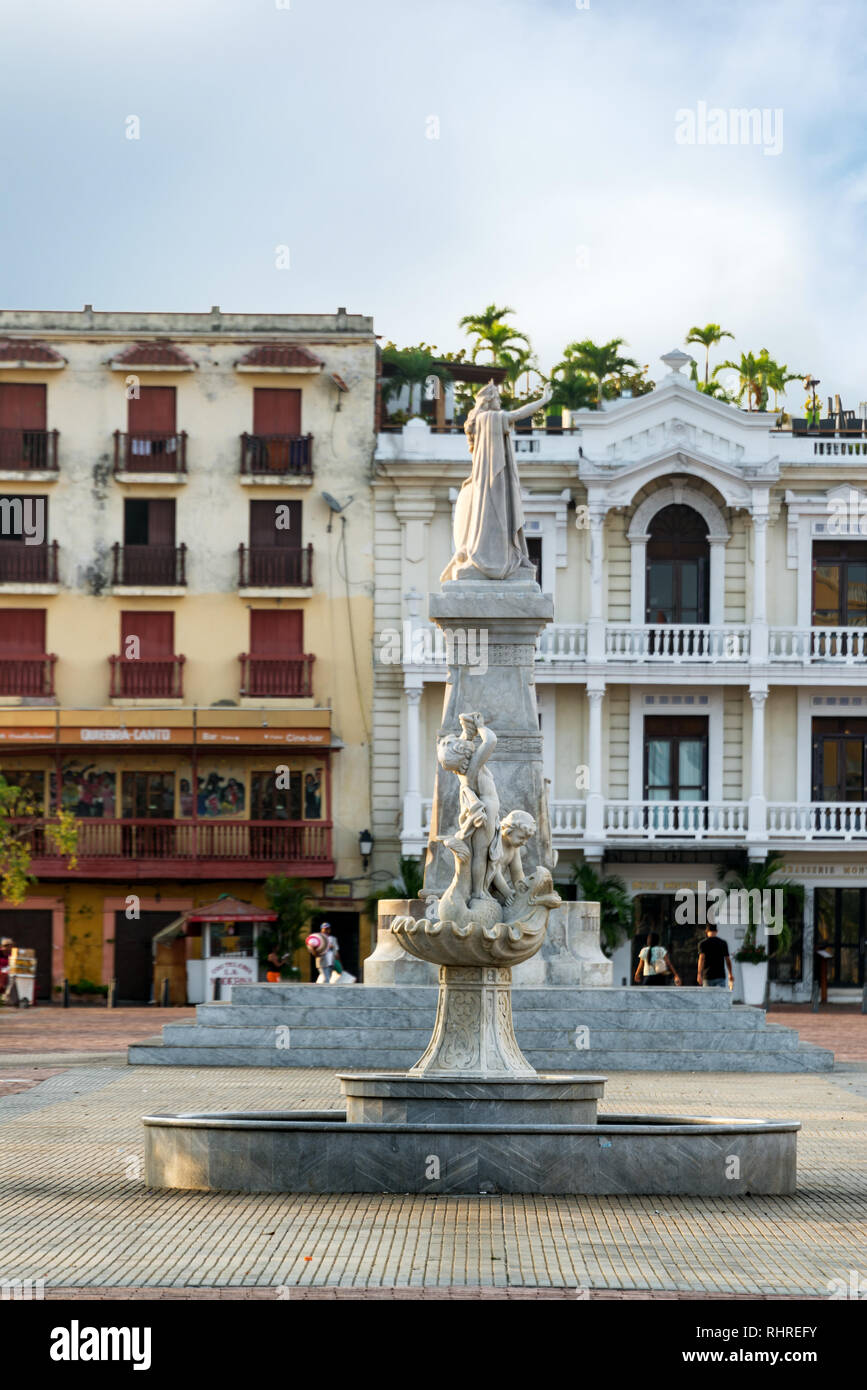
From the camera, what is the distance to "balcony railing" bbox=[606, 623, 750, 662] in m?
42.5

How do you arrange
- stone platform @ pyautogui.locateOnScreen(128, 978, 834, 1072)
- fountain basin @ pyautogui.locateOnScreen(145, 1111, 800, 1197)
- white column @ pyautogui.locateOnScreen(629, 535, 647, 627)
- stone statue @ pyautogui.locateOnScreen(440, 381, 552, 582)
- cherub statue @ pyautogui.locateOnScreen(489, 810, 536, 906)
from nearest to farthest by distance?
fountain basin @ pyautogui.locateOnScreen(145, 1111, 800, 1197)
cherub statue @ pyautogui.locateOnScreen(489, 810, 536, 906)
stone platform @ pyautogui.locateOnScreen(128, 978, 834, 1072)
stone statue @ pyautogui.locateOnScreen(440, 381, 552, 582)
white column @ pyautogui.locateOnScreen(629, 535, 647, 627)

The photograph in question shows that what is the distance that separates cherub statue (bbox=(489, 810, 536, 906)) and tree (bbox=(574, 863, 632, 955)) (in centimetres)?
2675

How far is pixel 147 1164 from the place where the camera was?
12766 millimetres

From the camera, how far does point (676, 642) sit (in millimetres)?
42469

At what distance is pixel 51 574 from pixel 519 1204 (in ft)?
110

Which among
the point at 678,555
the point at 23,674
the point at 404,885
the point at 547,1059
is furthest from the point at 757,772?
the point at 547,1059

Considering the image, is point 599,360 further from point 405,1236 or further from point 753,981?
point 405,1236

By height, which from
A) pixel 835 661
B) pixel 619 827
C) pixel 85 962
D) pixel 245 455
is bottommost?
pixel 85 962

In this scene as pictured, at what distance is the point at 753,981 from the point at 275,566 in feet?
42.5

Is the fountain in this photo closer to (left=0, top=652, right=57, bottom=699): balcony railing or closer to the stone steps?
the stone steps

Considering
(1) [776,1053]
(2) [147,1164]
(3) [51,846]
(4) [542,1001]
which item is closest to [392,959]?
(4) [542,1001]

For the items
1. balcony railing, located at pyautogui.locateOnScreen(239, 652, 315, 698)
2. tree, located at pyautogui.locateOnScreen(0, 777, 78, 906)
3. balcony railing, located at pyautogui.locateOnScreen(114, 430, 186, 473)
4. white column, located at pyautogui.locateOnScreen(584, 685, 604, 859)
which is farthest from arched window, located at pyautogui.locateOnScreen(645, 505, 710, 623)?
tree, located at pyautogui.locateOnScreen(0, 777, 78, 906)

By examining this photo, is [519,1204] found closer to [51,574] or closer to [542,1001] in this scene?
[542,1001]
